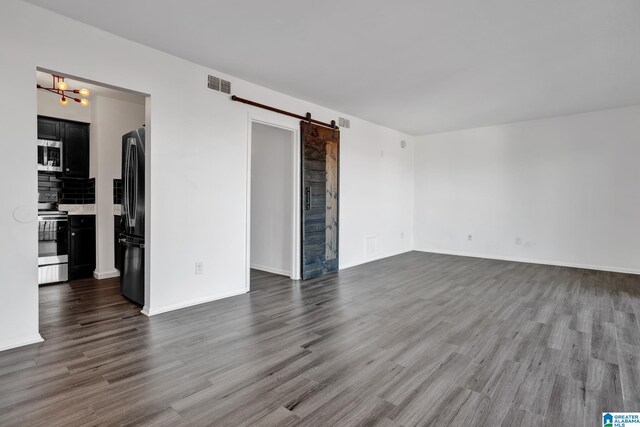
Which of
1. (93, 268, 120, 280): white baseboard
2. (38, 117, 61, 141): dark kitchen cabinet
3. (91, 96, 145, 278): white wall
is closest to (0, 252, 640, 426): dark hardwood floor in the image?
(93, 268, 120, 280): white baseboard

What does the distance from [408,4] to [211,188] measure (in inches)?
105

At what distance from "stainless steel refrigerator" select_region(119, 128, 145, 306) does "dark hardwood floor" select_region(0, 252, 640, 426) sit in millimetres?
234

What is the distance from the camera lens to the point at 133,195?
3617mm

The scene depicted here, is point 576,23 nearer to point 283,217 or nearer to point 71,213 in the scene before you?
point 283,217

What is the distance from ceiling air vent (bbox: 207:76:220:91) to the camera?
371 cm

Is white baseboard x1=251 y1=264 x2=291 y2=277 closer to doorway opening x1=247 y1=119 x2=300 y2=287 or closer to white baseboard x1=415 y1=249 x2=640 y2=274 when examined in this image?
doorway opening x1=247 y1=119 x2=300 y2=287

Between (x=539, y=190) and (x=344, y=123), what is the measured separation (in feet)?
12.7

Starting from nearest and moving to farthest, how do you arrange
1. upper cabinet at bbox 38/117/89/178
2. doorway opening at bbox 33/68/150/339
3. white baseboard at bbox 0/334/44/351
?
white baseboard at bbox 0/334/44/351
doorway opening at bbox 33/68/150/339
upper cabinet at bbox 38/117/89/178

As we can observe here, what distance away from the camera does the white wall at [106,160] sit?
4.80 meters

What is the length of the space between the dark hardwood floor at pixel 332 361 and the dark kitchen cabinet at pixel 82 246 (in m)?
0.66

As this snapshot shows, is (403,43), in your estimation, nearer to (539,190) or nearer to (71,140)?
(539,190)

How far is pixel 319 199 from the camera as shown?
5102 mm

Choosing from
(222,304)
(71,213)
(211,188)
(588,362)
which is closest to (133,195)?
(211,188)

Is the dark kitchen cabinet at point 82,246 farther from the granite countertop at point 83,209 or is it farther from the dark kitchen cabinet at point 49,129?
the dark kitchen cabinet at point 49,129
